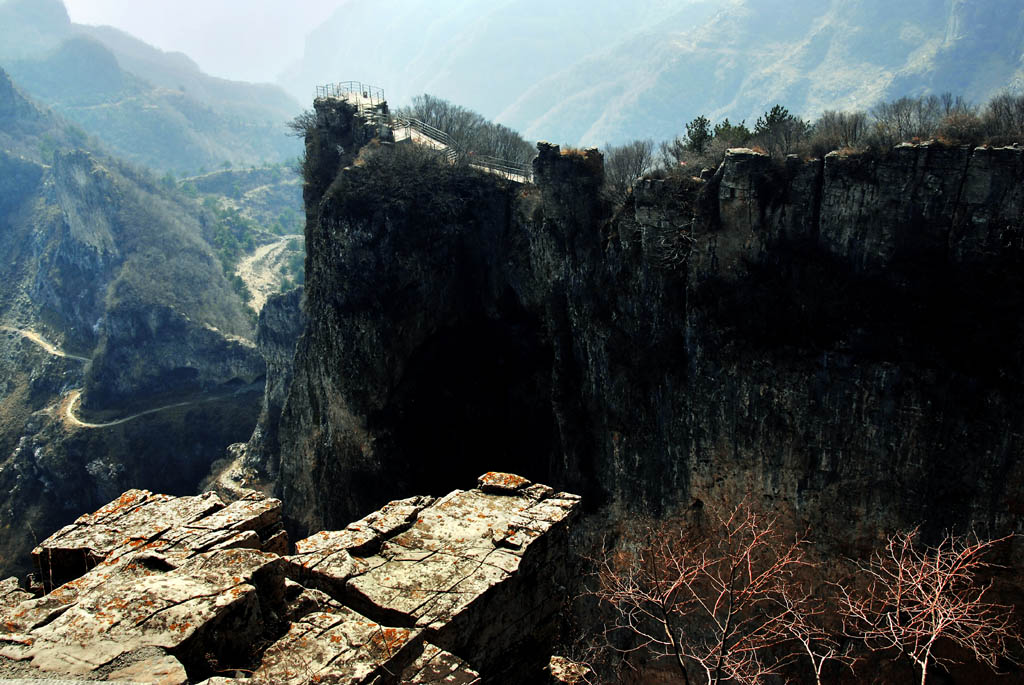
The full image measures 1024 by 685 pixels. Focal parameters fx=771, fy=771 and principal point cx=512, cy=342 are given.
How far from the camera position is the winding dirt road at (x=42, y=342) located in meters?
99.0

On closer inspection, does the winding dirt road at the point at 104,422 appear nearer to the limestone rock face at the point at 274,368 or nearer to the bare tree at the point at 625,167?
the limestone rock face at the point at 274,368

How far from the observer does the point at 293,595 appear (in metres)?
10.7

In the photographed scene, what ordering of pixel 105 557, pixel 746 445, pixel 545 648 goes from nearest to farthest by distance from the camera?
→ pixel 105 557 → pixel 545 648 → pixel 746 445

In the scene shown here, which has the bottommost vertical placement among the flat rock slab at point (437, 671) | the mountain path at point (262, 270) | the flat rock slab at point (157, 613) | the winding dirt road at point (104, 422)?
the winding dirt road at point (104, 422)

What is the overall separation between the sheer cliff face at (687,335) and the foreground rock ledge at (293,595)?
10.7m

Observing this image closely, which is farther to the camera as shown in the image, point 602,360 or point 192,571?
point 602,360

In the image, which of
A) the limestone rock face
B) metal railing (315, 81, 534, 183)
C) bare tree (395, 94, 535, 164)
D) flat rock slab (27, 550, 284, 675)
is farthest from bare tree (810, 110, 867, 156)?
the limestone rock face

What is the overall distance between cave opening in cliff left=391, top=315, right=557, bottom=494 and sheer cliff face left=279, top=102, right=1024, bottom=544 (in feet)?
0.31

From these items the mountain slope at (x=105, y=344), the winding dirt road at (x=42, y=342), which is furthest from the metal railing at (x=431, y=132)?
the winding dirt road at (x=42, y=342)

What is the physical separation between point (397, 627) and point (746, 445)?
1535 centimetres

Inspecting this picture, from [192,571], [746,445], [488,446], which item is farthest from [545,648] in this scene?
[488,446]

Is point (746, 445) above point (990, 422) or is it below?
below

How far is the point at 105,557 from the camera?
12117mm

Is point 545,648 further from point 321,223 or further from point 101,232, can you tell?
point 101,232
